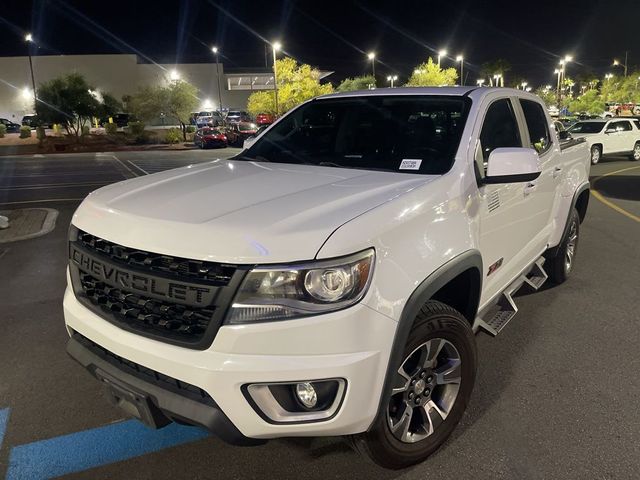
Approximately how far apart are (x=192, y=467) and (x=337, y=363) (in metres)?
1.20

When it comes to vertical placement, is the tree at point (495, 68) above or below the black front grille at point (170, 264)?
above

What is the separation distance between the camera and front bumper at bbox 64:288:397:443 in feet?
6.49

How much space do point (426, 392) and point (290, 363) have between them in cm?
95

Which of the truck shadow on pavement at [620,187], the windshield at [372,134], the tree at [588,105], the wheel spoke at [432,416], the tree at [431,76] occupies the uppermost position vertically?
the tree at [431,76]

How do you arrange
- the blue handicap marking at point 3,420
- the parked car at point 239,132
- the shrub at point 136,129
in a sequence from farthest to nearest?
the shrub at point 136,129 → the parked car at point 239,132 → the blue handicap marking at point 3,420

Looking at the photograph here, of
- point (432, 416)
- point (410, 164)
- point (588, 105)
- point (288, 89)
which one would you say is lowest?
point (432, 416)

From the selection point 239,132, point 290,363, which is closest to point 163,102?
point 239,132

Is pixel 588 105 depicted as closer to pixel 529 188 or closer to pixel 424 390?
pixel 529 188

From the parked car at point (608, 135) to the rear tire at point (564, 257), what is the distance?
14.0m

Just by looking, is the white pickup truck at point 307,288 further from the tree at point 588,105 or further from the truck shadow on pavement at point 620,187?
the tree at point 588,105

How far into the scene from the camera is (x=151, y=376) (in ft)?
7.32

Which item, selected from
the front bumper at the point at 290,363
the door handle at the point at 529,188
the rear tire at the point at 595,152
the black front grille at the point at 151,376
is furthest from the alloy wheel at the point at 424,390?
the rear tire at the point at 595,152

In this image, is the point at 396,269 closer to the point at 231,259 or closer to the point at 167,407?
the point at 231,259

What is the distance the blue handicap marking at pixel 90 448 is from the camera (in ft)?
8.73
